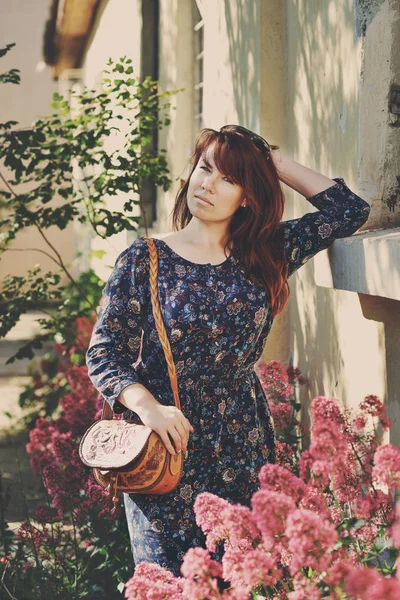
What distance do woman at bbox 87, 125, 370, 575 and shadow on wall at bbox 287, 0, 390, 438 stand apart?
0.29m

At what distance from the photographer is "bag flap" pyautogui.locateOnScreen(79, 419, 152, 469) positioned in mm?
2322

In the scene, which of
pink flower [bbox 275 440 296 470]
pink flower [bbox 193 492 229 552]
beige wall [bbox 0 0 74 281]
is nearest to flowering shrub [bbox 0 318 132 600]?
pink flower [bbox 275 440 296 470]

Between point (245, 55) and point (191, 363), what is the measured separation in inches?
87.3

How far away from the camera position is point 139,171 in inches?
191

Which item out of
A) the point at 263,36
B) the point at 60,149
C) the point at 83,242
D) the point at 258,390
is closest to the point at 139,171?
the point at 60,149

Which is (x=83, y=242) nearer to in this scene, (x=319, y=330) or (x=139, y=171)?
(x=139, y=171)

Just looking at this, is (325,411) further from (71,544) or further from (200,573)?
(71,544)

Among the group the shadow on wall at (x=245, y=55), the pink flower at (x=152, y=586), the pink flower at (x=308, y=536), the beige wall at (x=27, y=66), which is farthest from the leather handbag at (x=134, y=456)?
the beige wall at (x=27, y=66)

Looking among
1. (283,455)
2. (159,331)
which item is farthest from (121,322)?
(283,455)

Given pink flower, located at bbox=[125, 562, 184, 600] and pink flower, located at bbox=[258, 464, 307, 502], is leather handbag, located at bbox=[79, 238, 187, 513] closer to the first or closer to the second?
pink flower, located at bbox=[125, 562, 184, 600]

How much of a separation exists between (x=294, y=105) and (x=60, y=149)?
1.36 m

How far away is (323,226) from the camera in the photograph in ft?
9.20

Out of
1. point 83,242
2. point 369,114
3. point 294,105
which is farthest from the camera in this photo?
point 83,242

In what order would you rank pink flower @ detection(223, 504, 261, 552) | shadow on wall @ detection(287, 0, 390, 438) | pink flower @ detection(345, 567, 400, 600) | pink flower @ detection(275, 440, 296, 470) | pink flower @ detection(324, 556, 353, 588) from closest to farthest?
pink flower @ detection(345, 567, 400, 600)
pink flower @ detection(324, 556, 353, 588)
pink flower @ detection(223, 504, 261, 552)
pink flower @ detection(275, 440, 296, 470)
shadow on wall @ detection(287, 0, 390, 438)
